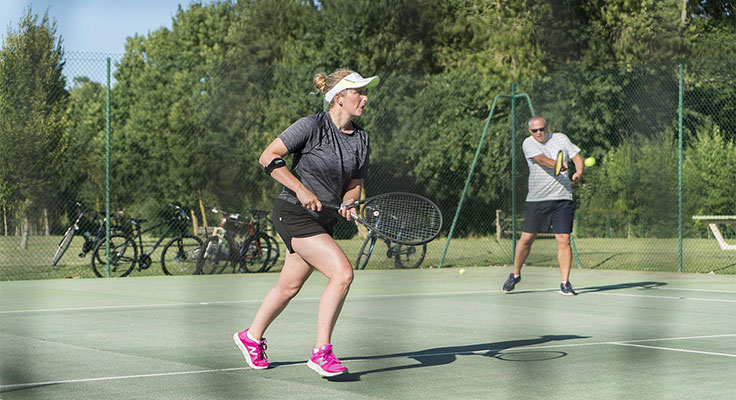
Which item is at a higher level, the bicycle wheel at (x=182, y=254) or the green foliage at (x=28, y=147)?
the green foliage at (x=28, y=147)

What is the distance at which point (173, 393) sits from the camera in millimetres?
4434

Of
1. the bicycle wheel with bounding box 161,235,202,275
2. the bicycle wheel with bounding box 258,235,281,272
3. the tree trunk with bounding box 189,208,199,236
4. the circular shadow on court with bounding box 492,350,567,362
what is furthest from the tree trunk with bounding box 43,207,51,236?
the circular shadow on court with bounding box 492,350,567,362

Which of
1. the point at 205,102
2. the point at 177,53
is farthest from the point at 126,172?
the point at 177,53

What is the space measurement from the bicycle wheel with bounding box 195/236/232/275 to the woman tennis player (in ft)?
25.5

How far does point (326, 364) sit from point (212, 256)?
8331 mm

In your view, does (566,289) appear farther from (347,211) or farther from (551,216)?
(347,211)

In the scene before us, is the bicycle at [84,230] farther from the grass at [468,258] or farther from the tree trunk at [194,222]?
the tree trunk at [194,222]

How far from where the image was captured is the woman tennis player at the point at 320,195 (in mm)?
4789

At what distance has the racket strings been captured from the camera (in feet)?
17.4

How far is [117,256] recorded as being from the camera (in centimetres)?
1254

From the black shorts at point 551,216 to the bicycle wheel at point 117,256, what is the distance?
513cm

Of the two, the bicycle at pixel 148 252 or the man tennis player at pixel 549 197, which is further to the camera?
the bicycle at pixel 148 252

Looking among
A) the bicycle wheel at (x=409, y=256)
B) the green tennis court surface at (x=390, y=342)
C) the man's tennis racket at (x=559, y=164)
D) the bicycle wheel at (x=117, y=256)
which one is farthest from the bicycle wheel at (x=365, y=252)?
the man's tennis racket at (x=559, y=164)

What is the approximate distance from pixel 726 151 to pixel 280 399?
1551 cm
